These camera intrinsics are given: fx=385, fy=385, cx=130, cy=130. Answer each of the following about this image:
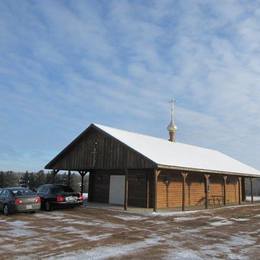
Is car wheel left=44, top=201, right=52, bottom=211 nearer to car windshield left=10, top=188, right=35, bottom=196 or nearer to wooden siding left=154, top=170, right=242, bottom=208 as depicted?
car windshield left=10, top=188, right=35, bottom=196

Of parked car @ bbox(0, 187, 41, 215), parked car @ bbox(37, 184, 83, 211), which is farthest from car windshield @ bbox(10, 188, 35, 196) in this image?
parked car @ bbox(37, 184, 83, 211)

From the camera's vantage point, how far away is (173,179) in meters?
26.4

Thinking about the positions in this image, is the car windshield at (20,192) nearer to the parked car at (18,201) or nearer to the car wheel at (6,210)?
the parked car at (18,201)

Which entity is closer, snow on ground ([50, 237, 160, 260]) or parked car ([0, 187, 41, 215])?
snow on ground ([50, 237, 160, 260])

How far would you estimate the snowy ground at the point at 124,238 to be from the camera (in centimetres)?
952

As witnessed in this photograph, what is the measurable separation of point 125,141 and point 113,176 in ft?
12.8

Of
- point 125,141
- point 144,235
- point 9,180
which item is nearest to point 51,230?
point 144,235

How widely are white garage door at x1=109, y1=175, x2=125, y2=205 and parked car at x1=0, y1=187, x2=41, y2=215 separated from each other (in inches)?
330

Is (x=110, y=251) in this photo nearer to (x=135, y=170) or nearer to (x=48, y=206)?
(x=48, y=206)

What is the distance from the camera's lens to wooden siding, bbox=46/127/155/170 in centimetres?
2311

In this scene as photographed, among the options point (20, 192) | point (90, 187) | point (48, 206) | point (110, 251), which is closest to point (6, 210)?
point (20, 192)

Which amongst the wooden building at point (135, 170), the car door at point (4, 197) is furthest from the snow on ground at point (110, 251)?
the wooden building at point (135, 170)

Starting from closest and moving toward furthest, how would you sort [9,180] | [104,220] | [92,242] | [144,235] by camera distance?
[92,242]
[144,235]
[104,220]
[9,180]

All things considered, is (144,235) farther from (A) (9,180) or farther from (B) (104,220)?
(A) (9,180)
